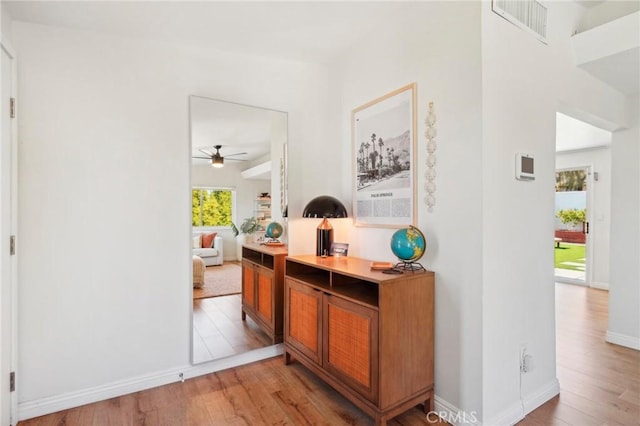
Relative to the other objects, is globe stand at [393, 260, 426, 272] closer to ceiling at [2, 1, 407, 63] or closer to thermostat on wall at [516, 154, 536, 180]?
thermostat on wall at [516, 154, 536, 180]

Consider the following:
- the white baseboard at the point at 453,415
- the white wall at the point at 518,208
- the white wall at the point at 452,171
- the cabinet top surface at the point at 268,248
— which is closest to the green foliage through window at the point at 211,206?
the cabinet top surface at the point at 268,248

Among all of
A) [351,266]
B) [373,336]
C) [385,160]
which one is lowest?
[373,336]

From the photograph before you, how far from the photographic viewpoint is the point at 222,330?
2.67 metres

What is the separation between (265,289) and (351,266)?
0.96 metres

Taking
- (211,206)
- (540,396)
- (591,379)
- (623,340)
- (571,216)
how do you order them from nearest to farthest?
(540,396)
(591,379)
(211,206)
(623,340)
(571,216)

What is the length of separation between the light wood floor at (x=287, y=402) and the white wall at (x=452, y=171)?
46 centimetres

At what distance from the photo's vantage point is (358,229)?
278 centimetres

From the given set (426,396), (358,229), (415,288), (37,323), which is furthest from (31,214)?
(426,396)

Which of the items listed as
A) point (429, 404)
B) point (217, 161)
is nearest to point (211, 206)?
point (217, 161)

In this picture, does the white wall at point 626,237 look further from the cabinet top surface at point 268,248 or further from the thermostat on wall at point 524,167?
the cabinet top surface at point 268,248

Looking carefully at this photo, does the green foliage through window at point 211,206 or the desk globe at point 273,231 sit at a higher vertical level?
the green foliage through window at point 211,206

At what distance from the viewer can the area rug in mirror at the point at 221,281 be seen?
2596 mm

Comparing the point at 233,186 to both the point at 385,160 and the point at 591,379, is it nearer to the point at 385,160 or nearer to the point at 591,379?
the point at 385,160

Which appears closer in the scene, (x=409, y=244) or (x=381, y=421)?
(x=381, y=421)
